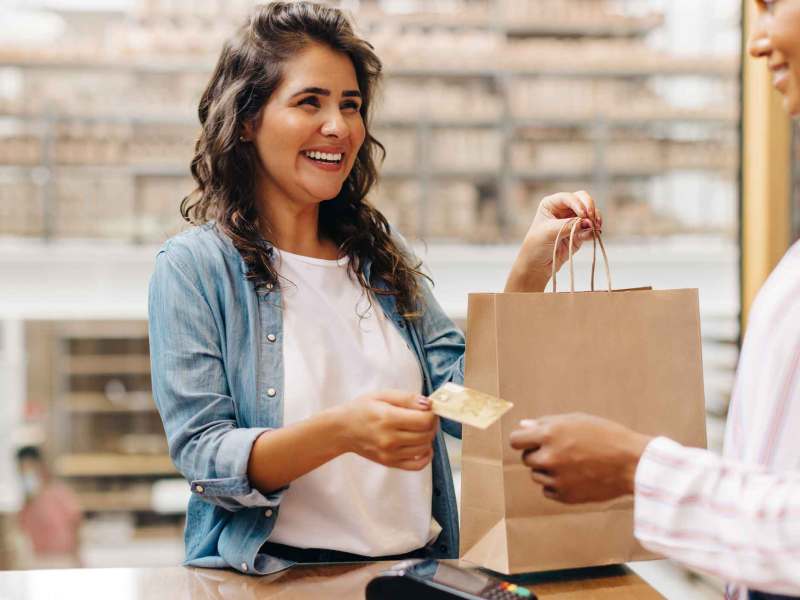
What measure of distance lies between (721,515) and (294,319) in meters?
0.74

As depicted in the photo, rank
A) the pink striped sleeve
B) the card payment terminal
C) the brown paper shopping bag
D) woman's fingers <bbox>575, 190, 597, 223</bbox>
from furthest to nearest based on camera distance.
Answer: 1. woman's fingers <bbox>575, 190, 597, 223</bbox>
2. the brown paper shopping bag
3. the card payment terminal
4. the pink striped sleeve

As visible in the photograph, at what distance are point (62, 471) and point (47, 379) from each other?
1.33 feet

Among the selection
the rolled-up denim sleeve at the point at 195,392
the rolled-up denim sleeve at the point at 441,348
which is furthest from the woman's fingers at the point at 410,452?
the rolled-up denim sleeve at the point at 441,348

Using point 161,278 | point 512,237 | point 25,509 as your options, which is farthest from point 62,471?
point 161,278

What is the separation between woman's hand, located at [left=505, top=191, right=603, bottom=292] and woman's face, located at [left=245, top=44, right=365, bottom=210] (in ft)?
1.07

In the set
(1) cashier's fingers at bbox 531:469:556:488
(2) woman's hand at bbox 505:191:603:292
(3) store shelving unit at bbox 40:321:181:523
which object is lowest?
(3) store shelving unit at bbox 40:321:181:523

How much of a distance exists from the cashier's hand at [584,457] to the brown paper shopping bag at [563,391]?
197 millimetres

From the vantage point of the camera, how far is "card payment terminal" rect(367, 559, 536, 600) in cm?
98

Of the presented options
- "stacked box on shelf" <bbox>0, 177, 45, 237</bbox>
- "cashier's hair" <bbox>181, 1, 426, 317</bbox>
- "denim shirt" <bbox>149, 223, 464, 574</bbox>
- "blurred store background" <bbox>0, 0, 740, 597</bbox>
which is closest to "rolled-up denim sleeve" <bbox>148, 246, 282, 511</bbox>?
"denim shirt" <bbox>149, 223, 464, 574</bbox>

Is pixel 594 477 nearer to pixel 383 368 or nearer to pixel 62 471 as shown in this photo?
pixel 383 368

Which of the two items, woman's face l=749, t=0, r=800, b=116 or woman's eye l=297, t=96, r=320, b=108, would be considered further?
woman's eye l=297, t=96, r=320, b=108

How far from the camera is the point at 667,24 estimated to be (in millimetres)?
4008

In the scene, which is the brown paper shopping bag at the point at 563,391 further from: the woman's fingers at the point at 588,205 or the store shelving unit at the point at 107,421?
the store shelving unit at the point at 107,421

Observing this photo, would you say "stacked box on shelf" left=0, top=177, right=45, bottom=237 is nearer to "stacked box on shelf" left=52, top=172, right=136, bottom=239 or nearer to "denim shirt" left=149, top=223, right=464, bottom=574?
"stacked box on shelf" left=52, top=172, right=136, bottom=239
